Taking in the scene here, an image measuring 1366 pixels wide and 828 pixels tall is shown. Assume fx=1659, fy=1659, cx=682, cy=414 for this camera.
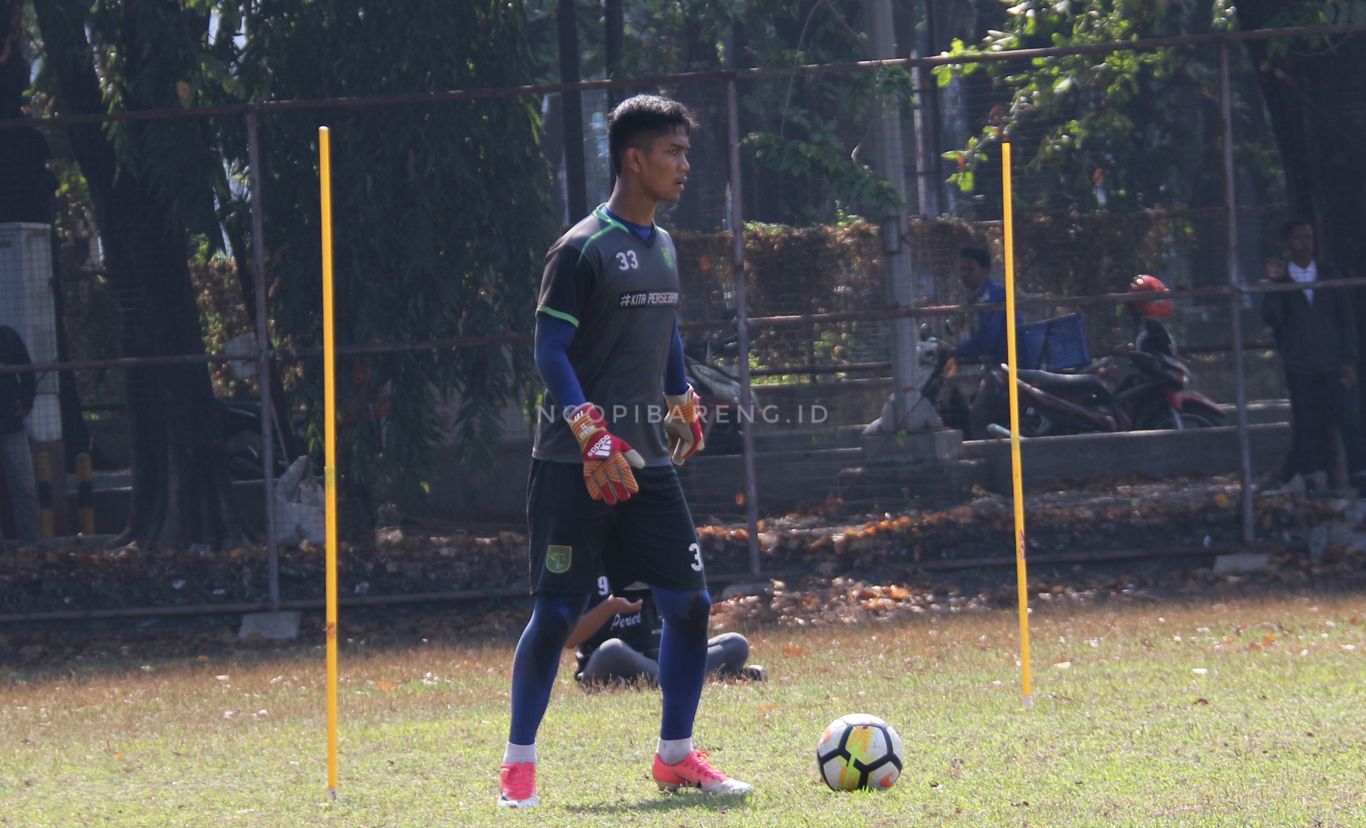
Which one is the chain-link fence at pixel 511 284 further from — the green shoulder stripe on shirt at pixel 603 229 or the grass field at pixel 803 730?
the green shoulder stripe on shirt at pixel 603 229

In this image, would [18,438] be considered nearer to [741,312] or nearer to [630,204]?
Result: [741,312]

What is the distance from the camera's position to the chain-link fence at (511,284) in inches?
448

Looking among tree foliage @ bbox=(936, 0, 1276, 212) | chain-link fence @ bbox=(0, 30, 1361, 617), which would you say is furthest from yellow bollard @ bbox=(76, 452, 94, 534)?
tree foliage @ bbox=(936, 0, 1276, 212)

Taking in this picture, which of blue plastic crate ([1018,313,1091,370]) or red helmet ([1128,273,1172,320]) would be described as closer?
red helmet ([1128,273,1172,320])

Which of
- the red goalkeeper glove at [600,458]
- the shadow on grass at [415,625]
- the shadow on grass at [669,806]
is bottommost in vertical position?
the shadow on grass at [415,625]

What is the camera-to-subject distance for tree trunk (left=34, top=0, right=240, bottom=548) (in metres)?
11.9

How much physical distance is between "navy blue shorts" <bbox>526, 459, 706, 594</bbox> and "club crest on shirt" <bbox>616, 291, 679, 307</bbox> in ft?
1.79

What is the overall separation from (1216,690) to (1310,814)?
104 inches

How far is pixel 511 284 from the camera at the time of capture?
12.3 metres

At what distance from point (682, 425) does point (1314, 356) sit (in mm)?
7671

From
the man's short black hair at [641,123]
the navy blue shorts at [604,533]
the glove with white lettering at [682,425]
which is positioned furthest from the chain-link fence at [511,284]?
the navy blue shorts at [604,533]

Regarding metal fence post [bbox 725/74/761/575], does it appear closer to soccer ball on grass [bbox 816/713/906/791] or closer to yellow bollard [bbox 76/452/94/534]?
yellow bollard [bbox 76/452/94/534]

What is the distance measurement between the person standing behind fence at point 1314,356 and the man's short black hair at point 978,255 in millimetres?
2085

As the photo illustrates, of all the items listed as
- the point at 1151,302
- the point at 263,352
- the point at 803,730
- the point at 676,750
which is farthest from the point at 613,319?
the point at 1151,302
